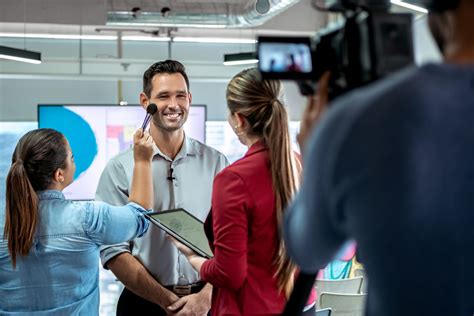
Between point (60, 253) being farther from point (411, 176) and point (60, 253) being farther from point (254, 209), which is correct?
point (411, 176)

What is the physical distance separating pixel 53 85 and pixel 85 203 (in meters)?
9.27

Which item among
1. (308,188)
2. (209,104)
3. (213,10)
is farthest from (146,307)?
(209,104)

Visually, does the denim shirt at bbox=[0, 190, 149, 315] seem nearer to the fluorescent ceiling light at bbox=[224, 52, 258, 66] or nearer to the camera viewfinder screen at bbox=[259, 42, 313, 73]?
the camera viewfinder screen at bbox=[259, 42, 313, 73]

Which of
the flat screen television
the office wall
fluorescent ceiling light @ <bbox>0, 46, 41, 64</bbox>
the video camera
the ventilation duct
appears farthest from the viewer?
the office wall

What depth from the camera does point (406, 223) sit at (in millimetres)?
789

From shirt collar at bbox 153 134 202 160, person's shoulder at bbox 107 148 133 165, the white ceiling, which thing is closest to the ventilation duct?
the white ceiling

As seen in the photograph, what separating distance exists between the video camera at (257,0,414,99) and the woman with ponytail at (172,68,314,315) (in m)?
0.79

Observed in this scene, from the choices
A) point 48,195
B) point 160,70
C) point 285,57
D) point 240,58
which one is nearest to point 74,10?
point 240,58

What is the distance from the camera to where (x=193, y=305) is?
2.37 metres

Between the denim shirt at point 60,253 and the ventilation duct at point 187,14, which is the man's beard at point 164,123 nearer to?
the denim shirt at point 60,253

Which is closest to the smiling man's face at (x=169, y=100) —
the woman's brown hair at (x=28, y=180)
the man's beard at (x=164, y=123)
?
the man's beard at (x=164, y=123)

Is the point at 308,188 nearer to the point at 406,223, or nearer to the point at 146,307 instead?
the point at 406,223

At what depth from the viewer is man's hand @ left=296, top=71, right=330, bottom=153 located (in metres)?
0.95

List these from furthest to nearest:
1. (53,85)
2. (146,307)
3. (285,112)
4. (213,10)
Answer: (53,85) < (213,10) < (146,307) < (285,112)
